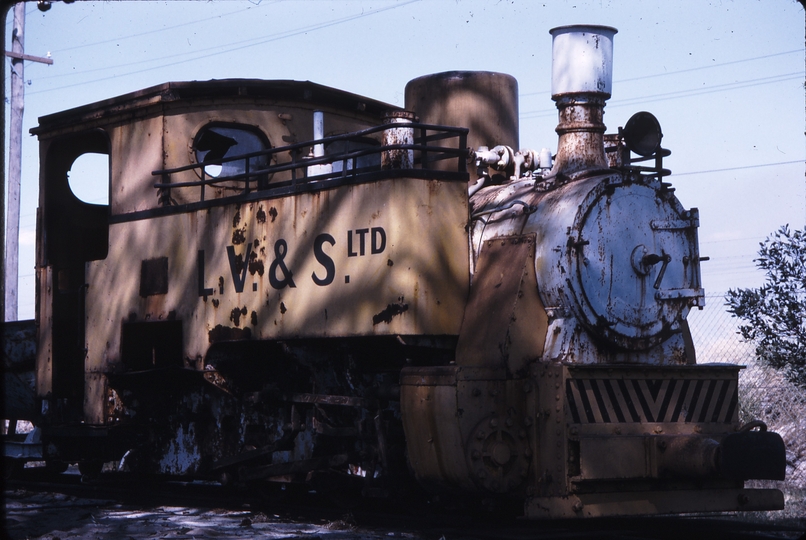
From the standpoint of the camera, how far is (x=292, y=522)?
7043mm

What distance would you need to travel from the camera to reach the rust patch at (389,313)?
20.7ft

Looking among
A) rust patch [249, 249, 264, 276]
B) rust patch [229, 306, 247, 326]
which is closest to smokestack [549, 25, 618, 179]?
rust patch [249, 249, 264, 276]

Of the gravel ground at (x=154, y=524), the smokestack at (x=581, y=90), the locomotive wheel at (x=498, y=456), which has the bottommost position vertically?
the gravel ground at (x=154, y=524)

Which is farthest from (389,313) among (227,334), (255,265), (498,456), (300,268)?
(227,334)

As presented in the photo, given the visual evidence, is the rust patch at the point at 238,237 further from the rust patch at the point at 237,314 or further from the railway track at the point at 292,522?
the railway track at the point at 292,522

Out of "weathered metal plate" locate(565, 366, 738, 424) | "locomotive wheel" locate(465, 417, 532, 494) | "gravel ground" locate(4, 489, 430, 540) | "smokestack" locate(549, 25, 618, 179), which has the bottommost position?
"gravel ground" locate(4, 489, 430, 540)

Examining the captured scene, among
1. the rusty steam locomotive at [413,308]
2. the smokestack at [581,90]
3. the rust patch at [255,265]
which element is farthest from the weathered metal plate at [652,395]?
the rust patch at [255,265]

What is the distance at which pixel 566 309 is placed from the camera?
6.29 metres

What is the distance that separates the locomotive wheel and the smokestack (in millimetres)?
1714

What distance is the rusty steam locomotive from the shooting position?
609 cm

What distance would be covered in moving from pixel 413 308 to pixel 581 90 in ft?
5.91

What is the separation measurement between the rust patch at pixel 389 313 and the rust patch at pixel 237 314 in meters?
1.39

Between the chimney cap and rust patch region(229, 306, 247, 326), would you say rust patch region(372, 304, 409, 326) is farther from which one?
the chimney cap

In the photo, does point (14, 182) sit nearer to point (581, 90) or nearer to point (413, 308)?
point (413, 308)
